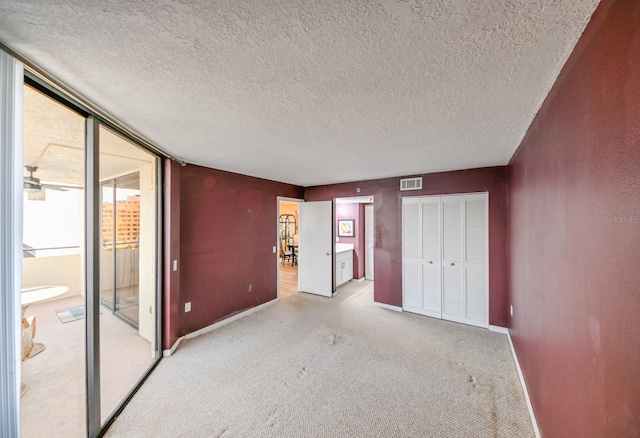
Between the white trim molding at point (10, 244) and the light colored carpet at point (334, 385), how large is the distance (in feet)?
3.66

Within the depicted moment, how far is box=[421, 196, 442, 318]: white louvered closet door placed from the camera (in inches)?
149

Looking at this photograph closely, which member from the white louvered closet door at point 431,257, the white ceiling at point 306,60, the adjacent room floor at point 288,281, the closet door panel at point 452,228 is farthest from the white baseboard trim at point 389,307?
the white ceiling at point 306,60

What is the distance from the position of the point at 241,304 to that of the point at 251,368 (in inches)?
59.4

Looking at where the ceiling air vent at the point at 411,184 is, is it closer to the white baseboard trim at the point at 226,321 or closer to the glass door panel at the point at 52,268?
the white baseboard trim at the point at 226,321

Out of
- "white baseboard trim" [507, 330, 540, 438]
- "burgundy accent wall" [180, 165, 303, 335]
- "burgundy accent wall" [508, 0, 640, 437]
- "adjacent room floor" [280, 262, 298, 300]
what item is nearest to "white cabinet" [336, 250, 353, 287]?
"adjacent room floor" [280, 262, 298, 300]

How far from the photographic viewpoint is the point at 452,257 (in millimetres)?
3684

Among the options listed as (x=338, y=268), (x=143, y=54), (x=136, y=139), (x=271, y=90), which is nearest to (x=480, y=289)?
(x=338, y=268)

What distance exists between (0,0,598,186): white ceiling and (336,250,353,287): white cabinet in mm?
3842

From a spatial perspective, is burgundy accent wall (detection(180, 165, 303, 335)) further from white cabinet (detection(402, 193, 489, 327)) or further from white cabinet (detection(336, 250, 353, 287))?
white cabinet (detection(402, 193, 489, 327))

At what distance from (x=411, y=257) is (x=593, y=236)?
3.18 m

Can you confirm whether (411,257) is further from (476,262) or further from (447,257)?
(476,262)

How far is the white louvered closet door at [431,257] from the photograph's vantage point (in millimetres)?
3785

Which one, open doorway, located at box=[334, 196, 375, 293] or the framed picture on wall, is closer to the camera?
open doorway, located at box=[334, 196, 375, 293]

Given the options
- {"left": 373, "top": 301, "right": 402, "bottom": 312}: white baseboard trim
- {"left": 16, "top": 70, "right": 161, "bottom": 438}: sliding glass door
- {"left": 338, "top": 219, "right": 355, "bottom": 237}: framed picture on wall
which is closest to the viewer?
{"left": 16, "top": 70, "right": 161, "bottom": 438}: sliding glass door
